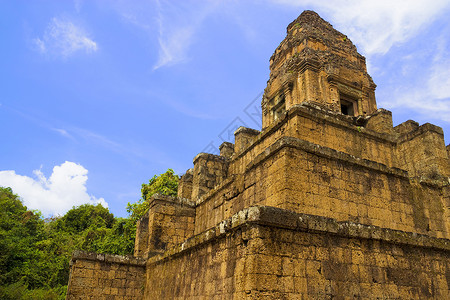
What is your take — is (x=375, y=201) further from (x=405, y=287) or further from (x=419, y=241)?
(x=405, y=287)

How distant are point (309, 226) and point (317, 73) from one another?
37.8ft

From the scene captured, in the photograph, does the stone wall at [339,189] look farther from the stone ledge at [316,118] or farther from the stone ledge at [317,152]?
the stone ledge at [316,118]

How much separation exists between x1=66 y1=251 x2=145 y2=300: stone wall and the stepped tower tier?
307 inches

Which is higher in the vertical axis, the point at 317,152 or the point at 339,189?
the point at 317,152

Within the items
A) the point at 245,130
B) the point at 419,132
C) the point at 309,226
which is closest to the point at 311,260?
the point at 309,226

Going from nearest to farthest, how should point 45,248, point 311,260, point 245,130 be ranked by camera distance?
point 311,260 < point 245,130 < point 45,248

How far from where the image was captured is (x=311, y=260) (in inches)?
187

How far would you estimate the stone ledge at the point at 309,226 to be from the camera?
15.0ft

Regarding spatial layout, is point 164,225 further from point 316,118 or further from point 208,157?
point 316,118

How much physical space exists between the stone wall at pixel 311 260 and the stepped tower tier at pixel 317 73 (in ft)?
30.2

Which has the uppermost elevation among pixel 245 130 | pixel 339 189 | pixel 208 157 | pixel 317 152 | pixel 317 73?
pixel 317 73

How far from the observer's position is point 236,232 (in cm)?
501

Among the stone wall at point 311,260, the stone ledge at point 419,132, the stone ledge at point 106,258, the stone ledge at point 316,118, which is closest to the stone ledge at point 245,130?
the stone ledge at point 316,118

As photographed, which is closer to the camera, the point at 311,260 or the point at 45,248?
the point at 311,260
